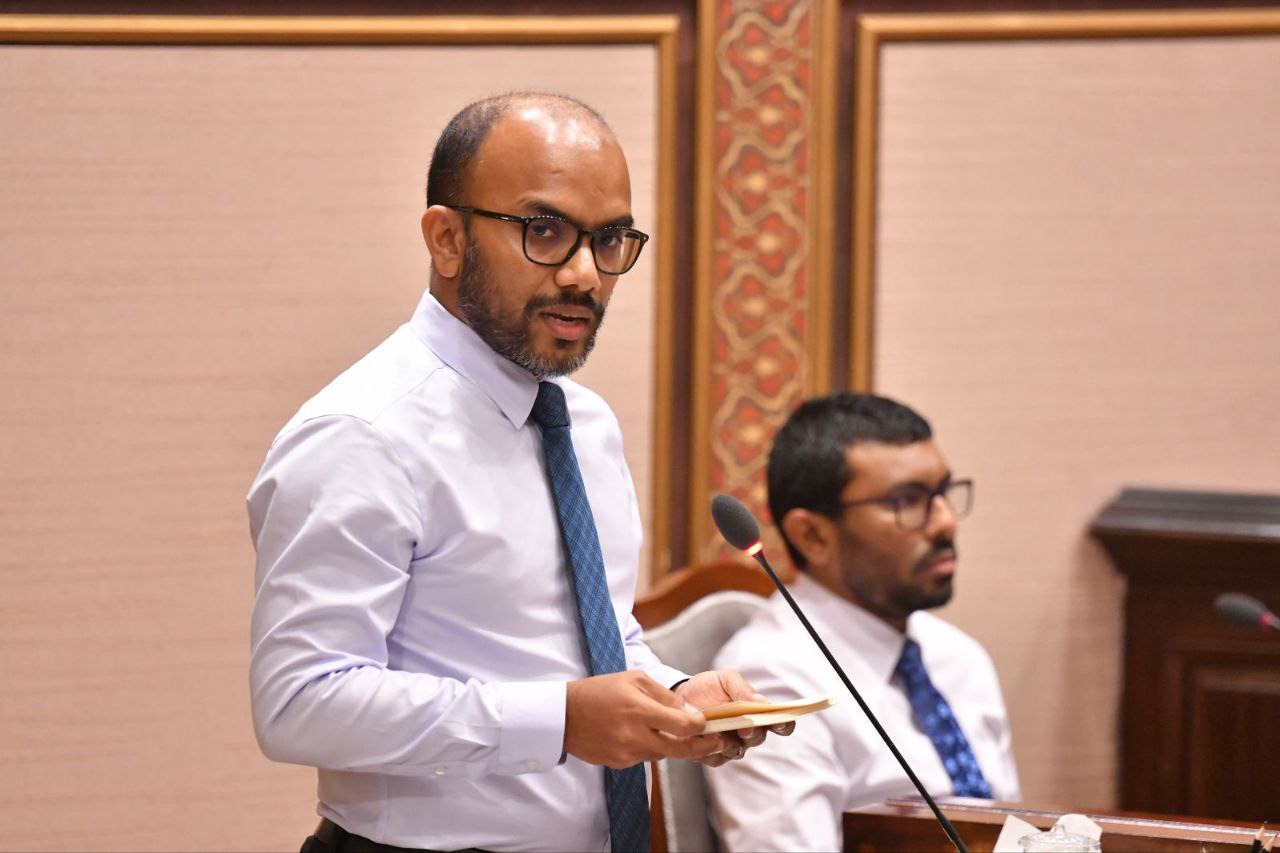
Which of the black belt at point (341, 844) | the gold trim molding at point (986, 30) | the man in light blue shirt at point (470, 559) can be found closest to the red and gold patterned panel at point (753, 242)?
the gold trim molding at point (986, 30)

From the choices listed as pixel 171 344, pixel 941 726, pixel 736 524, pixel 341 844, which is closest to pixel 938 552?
pixel 941 726

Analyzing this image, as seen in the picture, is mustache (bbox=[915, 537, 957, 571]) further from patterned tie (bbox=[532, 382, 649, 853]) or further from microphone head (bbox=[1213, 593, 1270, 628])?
patterned tie (bbox=[532, 382, 649, 853])

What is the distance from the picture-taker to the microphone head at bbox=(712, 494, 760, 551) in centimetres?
148

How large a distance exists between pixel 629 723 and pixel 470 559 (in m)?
0.27

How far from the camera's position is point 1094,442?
3.04m

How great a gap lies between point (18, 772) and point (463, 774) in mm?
1843

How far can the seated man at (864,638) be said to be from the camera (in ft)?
7.11

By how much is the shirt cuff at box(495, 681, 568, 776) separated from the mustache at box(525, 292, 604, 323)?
1.42 ft

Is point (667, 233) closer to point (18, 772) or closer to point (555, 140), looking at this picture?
point (555, 140)

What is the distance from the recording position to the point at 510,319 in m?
1.60

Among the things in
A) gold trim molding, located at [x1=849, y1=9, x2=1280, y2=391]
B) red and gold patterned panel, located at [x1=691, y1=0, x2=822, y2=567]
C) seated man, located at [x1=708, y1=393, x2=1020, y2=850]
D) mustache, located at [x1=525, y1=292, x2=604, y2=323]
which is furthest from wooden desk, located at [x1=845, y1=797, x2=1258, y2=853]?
gold trim molding, located at [x1=849, y1=9, x2=1280, y2=391]

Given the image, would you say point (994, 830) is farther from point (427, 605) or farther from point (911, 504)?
point (911, 504)

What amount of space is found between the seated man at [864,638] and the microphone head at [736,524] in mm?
749

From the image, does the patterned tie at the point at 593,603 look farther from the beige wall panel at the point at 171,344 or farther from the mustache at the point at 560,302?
the beige wall panel at the point at 171,344
